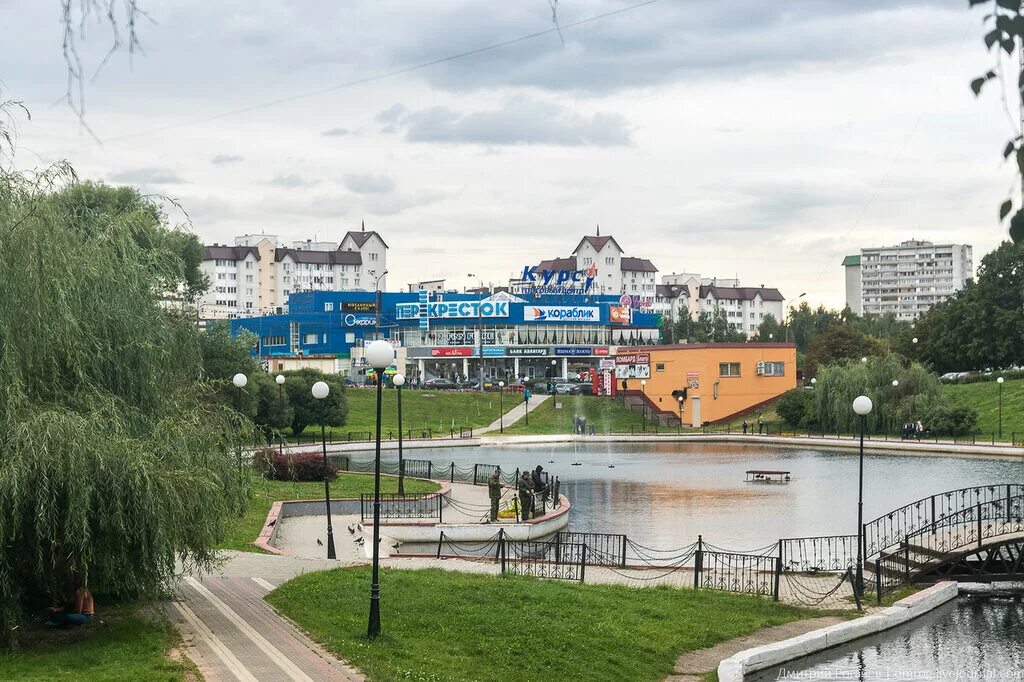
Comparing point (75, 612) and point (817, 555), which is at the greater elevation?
point (75, 612)

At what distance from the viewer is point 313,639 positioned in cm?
1630

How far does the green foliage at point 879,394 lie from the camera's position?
229ft

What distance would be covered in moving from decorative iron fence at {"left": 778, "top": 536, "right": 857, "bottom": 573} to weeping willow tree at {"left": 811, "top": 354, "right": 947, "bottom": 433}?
42.0m

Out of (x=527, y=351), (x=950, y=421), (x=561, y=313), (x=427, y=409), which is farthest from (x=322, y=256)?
Result: (x=950, y=421)

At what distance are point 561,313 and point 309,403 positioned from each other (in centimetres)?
5496

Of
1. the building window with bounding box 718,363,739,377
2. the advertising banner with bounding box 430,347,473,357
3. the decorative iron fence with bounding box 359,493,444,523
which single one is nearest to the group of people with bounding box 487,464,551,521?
the decorative iron fence with bounding box 359,493,444,523

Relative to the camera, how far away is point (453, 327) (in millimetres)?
121500

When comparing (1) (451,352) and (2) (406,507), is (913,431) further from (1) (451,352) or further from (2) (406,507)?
(1) (451,352)

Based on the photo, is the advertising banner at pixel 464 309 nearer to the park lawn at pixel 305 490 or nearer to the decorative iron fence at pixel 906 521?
the park lawn at pixel 305 490

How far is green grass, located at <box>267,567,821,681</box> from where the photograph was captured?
1558 cm

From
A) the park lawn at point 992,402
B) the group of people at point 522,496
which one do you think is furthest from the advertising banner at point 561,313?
the group of people at point 522,496

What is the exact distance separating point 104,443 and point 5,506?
145 centimetres

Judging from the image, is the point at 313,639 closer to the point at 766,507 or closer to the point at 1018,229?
the point at 1018,229

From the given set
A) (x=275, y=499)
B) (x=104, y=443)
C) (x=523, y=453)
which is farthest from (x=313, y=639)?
(x=523, y=453)
